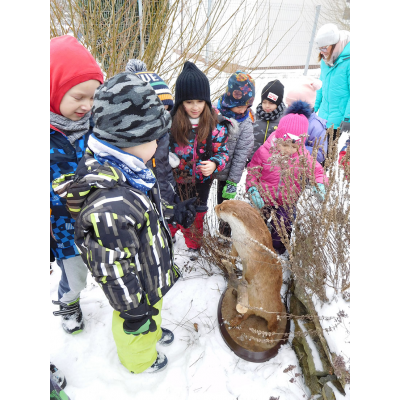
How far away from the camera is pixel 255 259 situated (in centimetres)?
174

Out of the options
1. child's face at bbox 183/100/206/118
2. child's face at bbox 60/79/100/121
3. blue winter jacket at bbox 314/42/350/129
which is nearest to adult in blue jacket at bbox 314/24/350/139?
blue winter jacket at bbox 314/42/350/129

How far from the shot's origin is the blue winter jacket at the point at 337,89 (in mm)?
3291

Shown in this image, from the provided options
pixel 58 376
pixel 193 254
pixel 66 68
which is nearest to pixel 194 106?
pixel 66 68

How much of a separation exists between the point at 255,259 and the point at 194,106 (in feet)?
4.16

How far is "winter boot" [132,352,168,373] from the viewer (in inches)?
68.8

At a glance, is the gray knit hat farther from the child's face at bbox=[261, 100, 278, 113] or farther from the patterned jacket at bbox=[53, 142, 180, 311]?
the patterned jacket at bbox=[53, 142, 180, 311]

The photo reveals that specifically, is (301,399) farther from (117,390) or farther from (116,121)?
(116,121)

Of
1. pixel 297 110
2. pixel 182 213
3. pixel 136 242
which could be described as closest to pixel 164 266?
pixel 136 242

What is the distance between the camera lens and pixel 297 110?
2.75 m

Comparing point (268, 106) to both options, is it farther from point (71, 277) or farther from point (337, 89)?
point (71, 277)

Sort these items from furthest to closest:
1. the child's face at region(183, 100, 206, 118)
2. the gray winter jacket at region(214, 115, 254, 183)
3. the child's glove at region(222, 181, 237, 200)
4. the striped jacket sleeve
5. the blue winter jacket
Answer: the blue winter jacket < the child's glove at region(222, 181, 237, 200) < the gray winter jacket at region(214, 115, 254, 183) < the child's face at region(183, 100, 206, 118) < the striped jacket sleeve

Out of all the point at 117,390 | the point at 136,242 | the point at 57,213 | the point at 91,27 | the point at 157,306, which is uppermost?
the point at 91,27

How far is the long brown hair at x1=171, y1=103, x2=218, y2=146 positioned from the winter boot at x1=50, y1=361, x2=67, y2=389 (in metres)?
1.81

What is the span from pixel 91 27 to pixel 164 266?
2545mm
